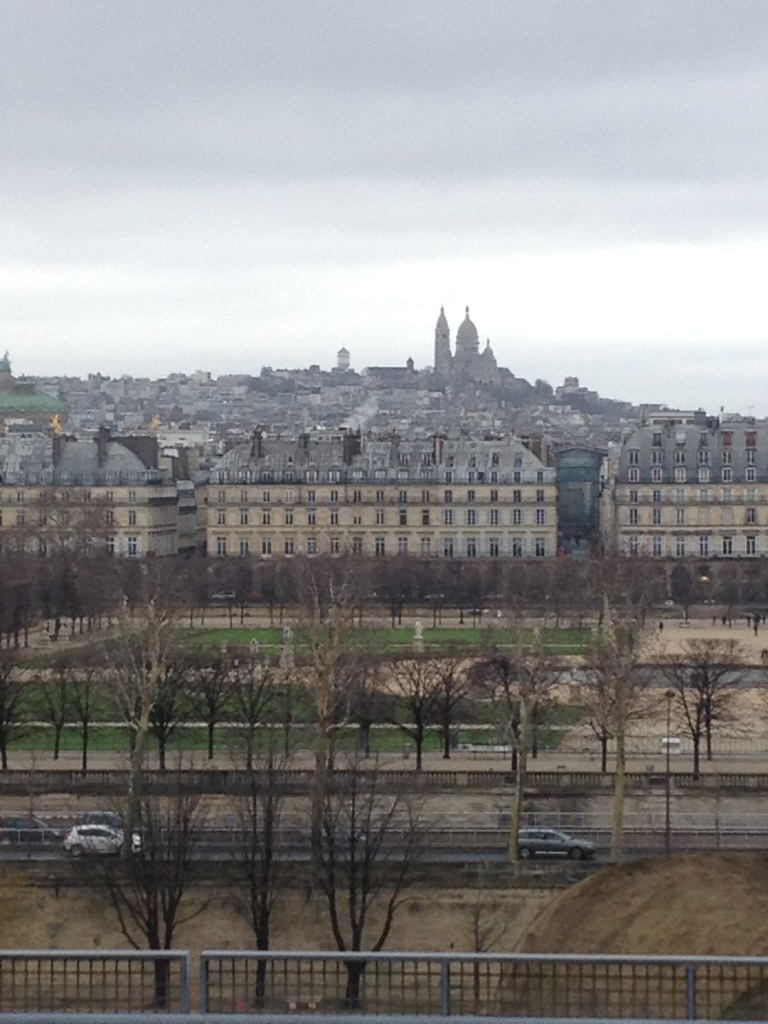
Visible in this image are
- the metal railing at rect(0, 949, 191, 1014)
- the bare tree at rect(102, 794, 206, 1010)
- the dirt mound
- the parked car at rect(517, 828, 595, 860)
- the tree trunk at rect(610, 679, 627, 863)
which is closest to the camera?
the metal railing at rect(0, 949, 191, 1014)

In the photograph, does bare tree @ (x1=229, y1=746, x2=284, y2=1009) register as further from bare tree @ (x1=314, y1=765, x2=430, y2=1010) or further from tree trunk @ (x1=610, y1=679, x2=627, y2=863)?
tree trunk @ (x1=610, y1=679, x2=627, y2=863)

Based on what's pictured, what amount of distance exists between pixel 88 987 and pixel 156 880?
291 cm

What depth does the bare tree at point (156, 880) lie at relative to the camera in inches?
755

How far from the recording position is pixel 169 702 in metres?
28.7

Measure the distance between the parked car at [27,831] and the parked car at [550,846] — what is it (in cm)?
545

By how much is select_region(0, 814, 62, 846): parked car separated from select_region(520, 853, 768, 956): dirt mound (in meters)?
6.30

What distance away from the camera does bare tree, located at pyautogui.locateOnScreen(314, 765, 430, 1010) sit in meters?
19.4

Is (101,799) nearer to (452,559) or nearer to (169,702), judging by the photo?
(169,702)

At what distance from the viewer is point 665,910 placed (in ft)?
64.7

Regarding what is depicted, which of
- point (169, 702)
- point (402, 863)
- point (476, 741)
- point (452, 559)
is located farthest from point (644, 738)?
point (452, 559)

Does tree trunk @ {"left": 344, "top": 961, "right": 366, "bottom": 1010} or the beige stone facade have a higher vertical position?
the beige stone facade

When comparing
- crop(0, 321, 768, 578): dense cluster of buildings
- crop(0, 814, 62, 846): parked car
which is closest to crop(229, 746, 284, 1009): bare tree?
crop(0, 814, 62, 846): parked car

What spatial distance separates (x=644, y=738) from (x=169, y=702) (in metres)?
7.25

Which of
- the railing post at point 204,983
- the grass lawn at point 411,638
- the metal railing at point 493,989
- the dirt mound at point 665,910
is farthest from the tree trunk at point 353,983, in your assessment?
the grass lawn at point 411,638
